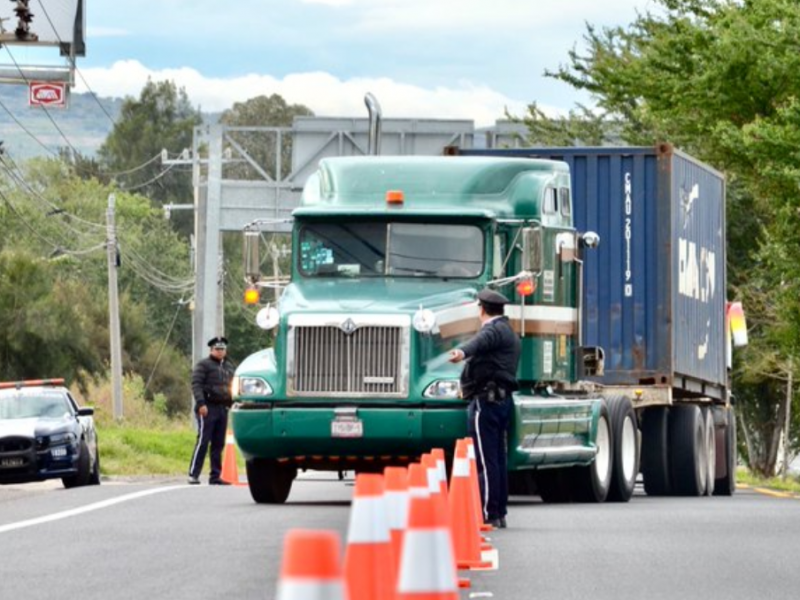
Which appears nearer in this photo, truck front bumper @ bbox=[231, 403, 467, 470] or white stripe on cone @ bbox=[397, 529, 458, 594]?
white stripe on cone @ bbox=[397, 529, 458, 594]

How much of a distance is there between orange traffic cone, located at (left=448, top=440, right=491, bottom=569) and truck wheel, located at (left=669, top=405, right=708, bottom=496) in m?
12.9

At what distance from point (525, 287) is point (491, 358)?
325 cm

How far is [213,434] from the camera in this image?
28156mm

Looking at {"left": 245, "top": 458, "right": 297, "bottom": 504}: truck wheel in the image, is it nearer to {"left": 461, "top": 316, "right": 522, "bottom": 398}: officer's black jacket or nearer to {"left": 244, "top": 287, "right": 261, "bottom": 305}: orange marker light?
{"left": 244, "top": 287, "right": 261, "bottom": 305}: orange marker light

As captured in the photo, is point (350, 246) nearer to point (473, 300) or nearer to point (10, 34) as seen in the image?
point (473, 300)

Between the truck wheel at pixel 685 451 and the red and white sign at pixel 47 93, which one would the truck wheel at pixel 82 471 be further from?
the red and white sign at pixel 47 93

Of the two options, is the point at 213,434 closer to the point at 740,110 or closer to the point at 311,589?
the point at 740,110

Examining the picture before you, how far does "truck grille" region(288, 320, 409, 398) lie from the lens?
1952 cm

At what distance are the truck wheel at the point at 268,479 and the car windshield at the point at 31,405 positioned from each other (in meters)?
9.32

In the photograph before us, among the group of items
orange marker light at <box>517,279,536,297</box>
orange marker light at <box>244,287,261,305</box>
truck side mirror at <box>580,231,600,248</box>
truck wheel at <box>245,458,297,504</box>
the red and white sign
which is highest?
the red and white sign

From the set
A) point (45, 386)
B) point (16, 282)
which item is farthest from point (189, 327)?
point (45, 386)

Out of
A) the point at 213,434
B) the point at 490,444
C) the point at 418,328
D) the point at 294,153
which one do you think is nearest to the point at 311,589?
the point at 490,444

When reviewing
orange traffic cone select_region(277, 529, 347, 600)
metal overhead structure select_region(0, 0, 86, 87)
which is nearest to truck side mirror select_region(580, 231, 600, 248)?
orange traffic cone select_region(277, 529, 347, 600)

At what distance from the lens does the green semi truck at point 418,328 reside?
19547 mm
